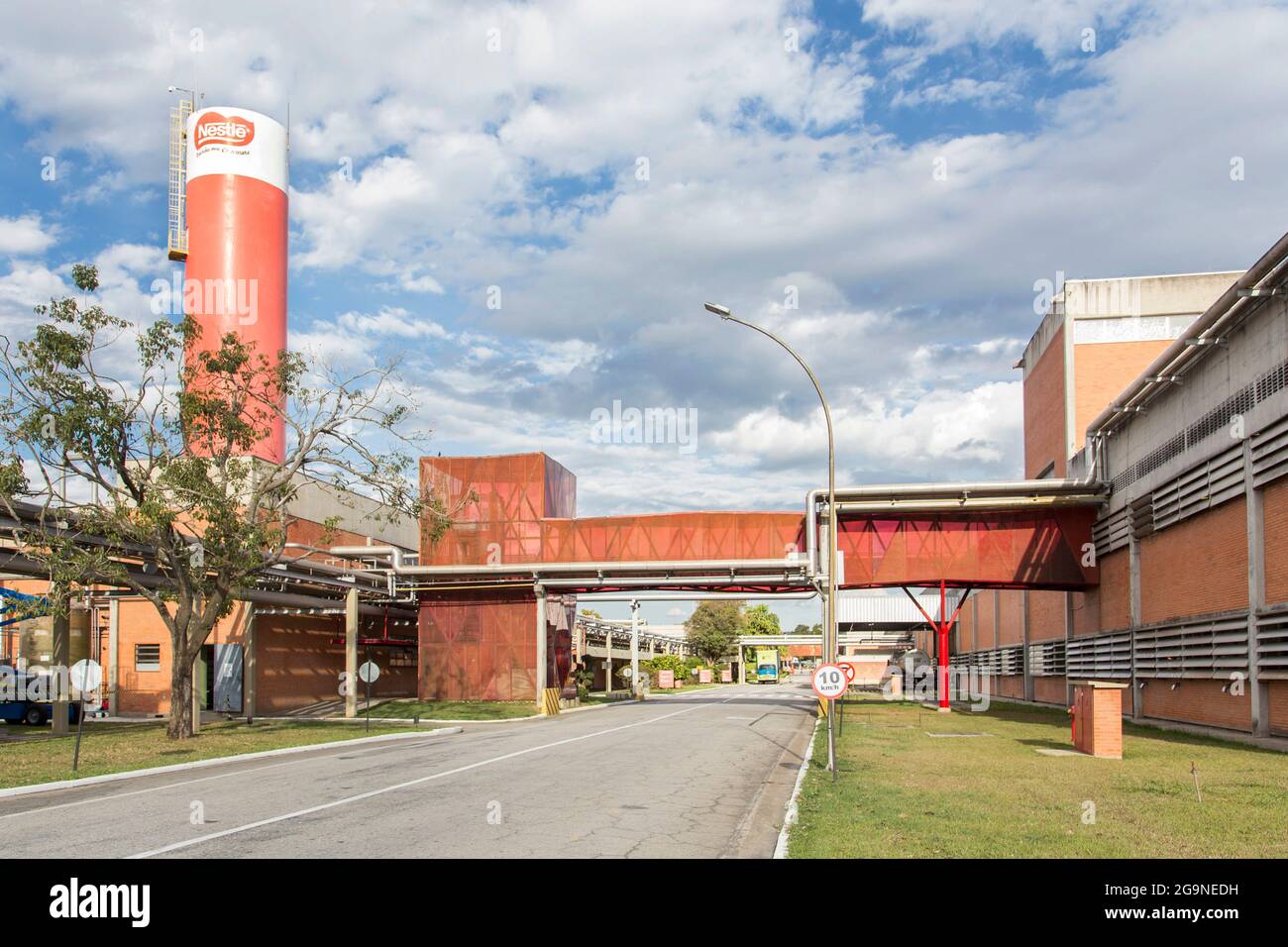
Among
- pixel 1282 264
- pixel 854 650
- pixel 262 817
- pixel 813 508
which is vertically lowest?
pixel 854 650

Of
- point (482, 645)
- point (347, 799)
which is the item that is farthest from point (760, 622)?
point (347, 799)

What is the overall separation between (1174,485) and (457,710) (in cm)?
2702

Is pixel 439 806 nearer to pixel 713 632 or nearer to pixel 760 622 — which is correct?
pixel 713 632

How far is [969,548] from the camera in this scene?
133 feet

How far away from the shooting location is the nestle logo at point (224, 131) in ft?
176

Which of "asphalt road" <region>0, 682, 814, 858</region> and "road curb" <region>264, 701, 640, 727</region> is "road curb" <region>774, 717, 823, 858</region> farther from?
"road curb" <region>264, 701, 640, 727</region>

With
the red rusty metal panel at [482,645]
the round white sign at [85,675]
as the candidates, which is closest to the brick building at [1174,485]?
the red rusty metal panel at [482,645]

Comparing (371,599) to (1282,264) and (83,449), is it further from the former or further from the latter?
(1282,264)

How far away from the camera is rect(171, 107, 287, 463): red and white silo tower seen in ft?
173

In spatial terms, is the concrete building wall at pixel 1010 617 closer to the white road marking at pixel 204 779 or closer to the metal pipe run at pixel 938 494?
the metal pipe run at pixel 938 494

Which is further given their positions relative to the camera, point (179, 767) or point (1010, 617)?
point (1010, 617)
